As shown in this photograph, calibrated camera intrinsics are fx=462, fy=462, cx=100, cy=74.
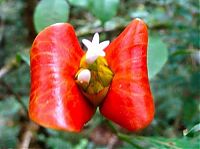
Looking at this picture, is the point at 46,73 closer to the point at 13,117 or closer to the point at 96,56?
the point at 96,56

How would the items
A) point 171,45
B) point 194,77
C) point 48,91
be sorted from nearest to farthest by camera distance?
point 48,91 < point 194,77 < point 171,45

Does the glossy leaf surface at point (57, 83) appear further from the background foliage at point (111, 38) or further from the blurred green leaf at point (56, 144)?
the blurred green leaf at point (56, 144)

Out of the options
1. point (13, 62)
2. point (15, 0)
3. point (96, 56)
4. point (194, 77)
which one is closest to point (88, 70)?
point (96, 56)

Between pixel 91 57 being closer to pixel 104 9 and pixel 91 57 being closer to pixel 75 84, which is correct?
pixel 75 84

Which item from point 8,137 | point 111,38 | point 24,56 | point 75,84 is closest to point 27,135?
point 8,137

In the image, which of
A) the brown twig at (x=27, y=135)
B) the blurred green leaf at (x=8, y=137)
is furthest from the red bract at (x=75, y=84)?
the blurred green leaf at (x=8, y=137)

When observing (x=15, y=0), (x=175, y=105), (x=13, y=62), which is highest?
(x=13, y=62)
